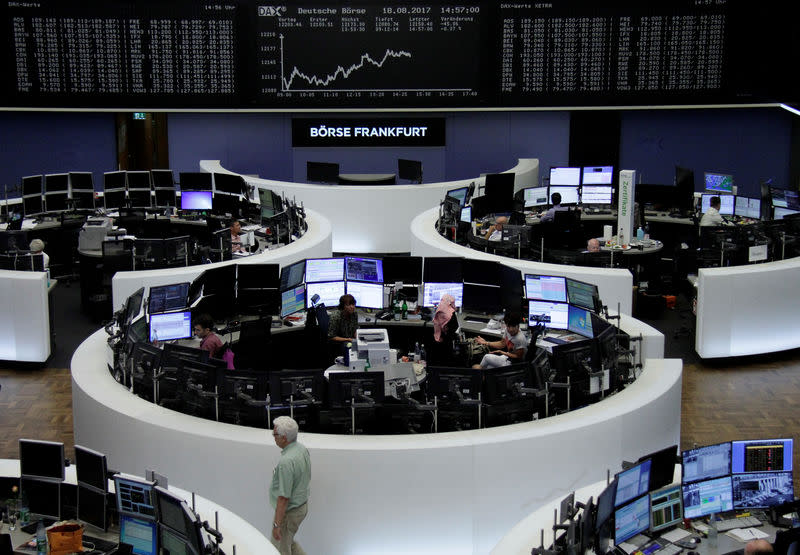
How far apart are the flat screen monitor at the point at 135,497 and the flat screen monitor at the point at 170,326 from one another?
3598mm

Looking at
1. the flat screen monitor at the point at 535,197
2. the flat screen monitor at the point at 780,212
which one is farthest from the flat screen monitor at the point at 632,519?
the flat screen monitor at the point at 780,212

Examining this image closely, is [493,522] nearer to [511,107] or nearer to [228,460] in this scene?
[228,460]

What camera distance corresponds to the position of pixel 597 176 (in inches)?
634

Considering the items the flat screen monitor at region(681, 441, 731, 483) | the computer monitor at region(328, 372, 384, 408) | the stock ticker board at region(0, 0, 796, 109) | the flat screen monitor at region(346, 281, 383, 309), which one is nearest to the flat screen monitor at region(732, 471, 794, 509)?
the flat screen monitor at region(681, 441, 731, 483)

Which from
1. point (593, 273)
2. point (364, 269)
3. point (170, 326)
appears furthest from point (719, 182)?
point (170, 326)

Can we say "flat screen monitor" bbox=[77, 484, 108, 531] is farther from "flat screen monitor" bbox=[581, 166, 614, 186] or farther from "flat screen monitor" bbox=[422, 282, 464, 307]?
"flat screen monitor" bbox=[581, 166, 614, 186]

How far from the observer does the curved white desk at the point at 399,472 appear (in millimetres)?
7316

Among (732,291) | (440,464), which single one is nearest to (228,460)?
(440,464)

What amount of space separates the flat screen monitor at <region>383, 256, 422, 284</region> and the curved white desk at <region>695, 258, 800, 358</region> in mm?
3029

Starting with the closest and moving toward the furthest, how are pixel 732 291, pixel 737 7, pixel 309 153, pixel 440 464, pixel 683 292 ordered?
pixel 440 464 < pixel 732 291 < pixel 683 292 < pixel 737 7 < pixel 309 153

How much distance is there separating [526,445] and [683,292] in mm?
7636

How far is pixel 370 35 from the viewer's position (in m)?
15.8

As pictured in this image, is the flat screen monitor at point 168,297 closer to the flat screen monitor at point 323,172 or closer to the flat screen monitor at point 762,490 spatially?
the flat screen monitor at point 762,490

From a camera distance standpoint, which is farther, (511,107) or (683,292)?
(511,107)
